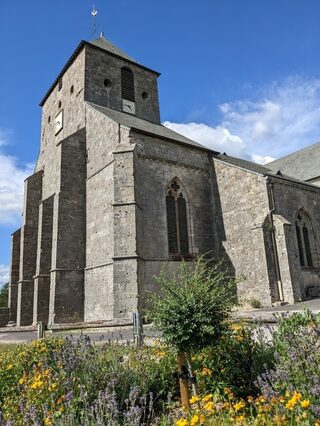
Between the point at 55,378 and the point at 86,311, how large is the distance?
42.7ft

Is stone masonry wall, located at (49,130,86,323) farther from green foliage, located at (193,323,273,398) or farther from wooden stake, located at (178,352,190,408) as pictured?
wooden stake, located at (178,352,190,408)

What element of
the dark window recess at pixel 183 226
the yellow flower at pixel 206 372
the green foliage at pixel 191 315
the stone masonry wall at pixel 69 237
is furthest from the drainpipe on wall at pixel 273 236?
the yellow flower at pixel 206 372

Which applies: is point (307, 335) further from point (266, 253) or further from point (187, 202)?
point (187, 202)

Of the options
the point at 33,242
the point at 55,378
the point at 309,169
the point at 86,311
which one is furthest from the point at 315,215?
the point at 55,378

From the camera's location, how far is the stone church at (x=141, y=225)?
1572 cm

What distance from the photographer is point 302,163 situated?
92.1 ft

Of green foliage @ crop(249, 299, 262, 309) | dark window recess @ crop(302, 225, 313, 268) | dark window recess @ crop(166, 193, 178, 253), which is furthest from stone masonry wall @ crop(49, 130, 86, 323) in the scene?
dark window recess @ crop(302, 225, 313, 268)

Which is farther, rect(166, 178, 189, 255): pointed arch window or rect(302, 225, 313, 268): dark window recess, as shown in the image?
rect(302, 225, 313, 268): dark window recess

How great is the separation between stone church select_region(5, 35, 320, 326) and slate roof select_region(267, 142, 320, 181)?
20.1 feet

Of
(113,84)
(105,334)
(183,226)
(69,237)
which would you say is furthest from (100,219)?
(113,84)

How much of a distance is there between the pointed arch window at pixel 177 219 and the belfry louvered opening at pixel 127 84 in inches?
374

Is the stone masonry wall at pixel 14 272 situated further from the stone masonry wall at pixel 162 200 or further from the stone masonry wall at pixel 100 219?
the stone masonry wall at pixel 162 200

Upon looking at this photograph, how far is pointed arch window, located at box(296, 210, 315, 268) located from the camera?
1920 centimetres

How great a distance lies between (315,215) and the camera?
20.2 m
